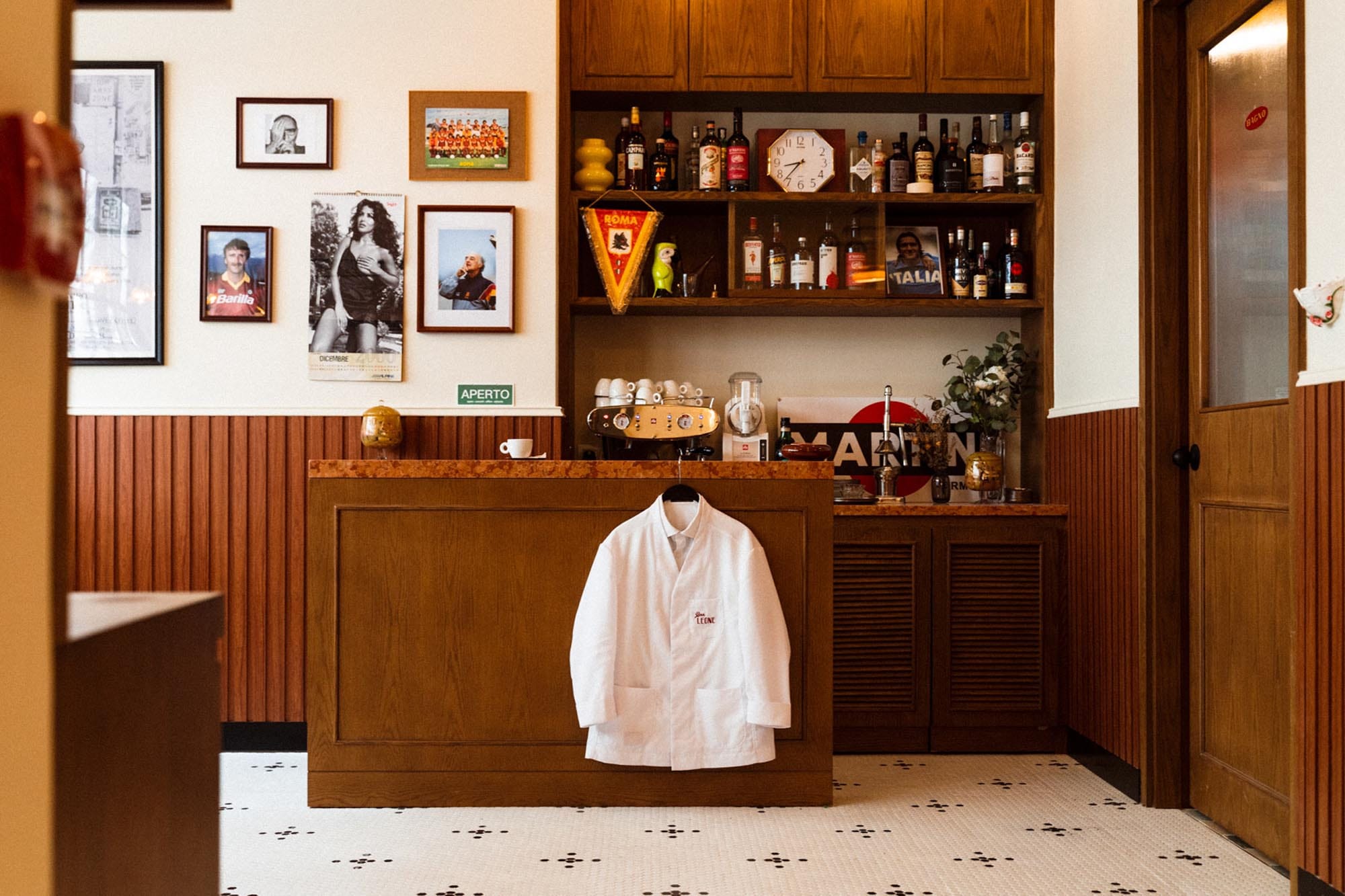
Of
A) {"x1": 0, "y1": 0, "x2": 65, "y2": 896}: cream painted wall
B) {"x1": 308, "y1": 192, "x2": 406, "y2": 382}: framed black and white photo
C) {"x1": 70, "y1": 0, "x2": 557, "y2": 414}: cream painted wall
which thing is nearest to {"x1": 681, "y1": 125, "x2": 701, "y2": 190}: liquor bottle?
{"x1": 70, "y1": 0, "x2": 557, "y2": 414}: cream painted wall

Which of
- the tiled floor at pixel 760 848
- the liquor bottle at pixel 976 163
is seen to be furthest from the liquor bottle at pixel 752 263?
the tiled floor at pixel 760 848

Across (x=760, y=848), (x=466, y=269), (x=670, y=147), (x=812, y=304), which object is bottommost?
(x=760, y=848)

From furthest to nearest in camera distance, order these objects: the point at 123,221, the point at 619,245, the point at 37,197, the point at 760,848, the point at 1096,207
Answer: the point at 619,245
the point at 123,221
the point at 1096,207
the point at 760,848
the point at 37,197

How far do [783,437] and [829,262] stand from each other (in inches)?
28.4

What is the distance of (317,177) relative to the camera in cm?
412

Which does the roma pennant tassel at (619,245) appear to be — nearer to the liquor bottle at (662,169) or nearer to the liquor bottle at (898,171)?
the liquor bottle at (662,169)

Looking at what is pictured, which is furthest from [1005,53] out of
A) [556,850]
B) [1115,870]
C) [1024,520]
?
[556,850]

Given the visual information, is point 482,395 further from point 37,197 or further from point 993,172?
point 37,197

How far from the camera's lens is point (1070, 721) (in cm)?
398

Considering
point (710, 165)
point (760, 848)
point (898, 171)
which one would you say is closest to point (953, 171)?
point (898, 171)

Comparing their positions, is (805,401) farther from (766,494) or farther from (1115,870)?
(1115,870)

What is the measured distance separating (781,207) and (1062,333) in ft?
3.93

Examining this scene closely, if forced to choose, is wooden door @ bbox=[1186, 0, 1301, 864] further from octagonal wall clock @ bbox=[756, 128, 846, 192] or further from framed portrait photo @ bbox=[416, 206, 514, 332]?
framed portrait photo @ bbox=[416, 206, 514, 332]

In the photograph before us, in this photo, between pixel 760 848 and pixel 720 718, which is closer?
pixel 760 848
